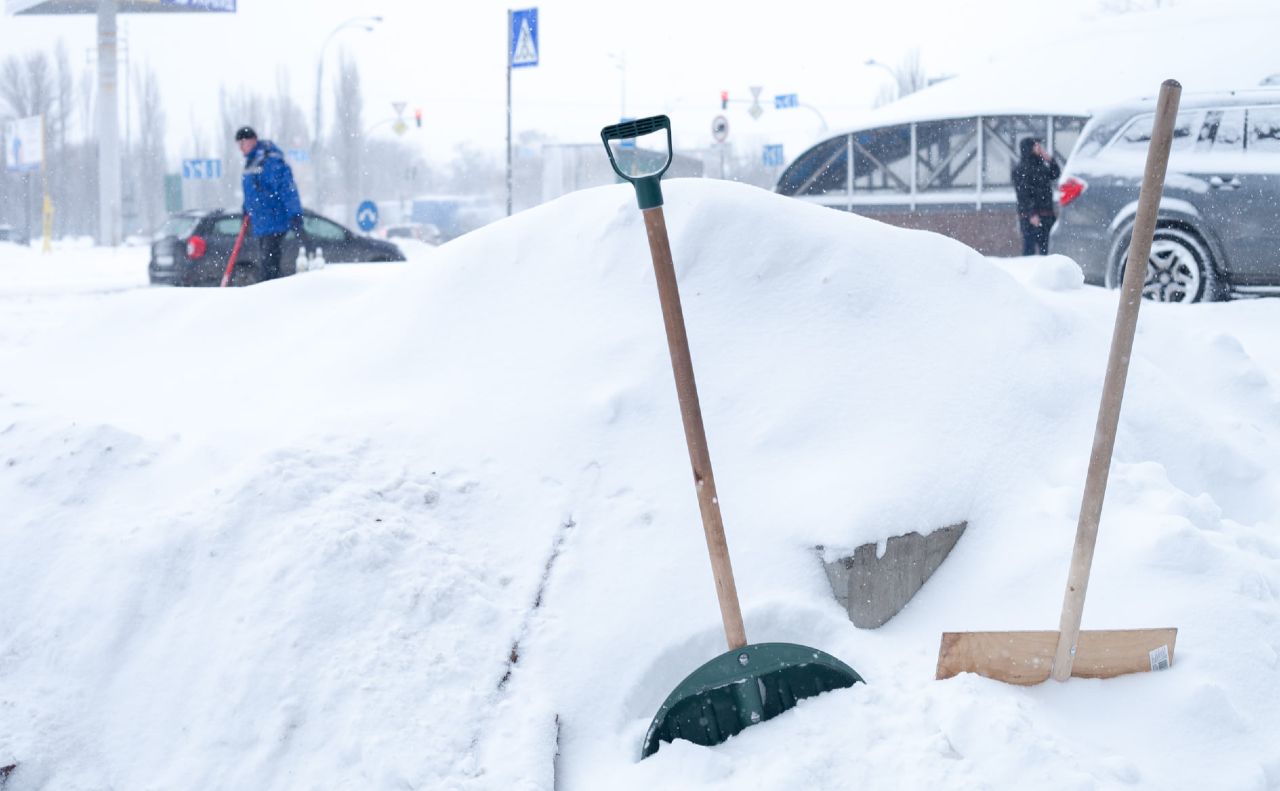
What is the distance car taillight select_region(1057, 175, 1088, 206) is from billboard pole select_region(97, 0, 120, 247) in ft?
102

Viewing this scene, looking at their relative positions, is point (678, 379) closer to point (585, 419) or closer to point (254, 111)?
point (585, 419)

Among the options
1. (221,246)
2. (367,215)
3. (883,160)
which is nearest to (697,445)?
(221,246)

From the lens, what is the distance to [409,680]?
242 cm

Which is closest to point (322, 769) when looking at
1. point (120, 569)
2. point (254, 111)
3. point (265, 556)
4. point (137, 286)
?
point (265, 556)

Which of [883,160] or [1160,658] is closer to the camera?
[1160,658]

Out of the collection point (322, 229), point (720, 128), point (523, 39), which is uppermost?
point (523, 39)

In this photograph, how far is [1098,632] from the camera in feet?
8.11

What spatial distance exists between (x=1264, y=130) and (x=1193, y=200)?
725mm

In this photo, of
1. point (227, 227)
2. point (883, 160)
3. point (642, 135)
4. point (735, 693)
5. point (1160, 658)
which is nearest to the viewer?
point (642, 135)

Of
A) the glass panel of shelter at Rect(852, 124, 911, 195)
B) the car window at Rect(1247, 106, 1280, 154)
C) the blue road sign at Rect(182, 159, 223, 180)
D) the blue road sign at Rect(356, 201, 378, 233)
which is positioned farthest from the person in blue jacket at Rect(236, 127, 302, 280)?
the blue road sign at Rect(182, 159, 223, 180)

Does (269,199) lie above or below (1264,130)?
below

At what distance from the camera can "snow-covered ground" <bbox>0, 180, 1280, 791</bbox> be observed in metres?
2.33

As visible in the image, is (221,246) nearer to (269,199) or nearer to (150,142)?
(269,199)

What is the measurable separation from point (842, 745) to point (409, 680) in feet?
3.12
